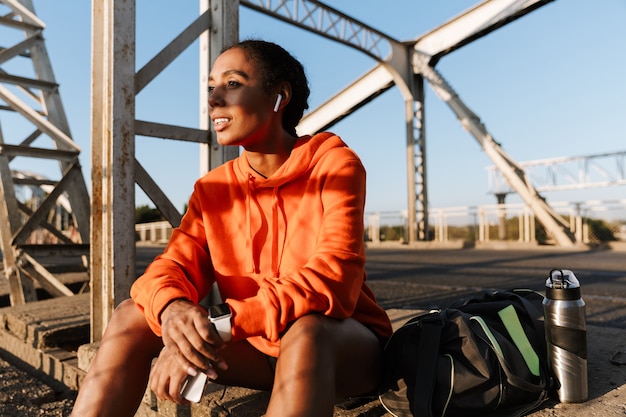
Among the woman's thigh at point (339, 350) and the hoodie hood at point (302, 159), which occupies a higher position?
the hoodie hood at point (302, 159)

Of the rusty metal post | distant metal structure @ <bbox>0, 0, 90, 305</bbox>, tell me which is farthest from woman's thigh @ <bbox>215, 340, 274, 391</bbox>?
distant metal structure @ <bbox>0, 0, 90, 305</bbox>

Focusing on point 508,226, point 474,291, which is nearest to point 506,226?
point 508,226

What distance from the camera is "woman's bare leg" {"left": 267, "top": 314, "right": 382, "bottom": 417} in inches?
39.6

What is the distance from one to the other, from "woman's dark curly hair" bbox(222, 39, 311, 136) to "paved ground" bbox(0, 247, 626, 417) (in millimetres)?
988

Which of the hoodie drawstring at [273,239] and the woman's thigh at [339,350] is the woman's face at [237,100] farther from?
the woman's thigh at [339,350]

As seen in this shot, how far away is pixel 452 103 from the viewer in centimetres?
1294

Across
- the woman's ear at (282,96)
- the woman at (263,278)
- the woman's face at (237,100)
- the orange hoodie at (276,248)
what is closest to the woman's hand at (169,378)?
the woman at (263,278)

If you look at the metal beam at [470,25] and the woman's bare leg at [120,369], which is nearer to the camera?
the woman's bare leg at [120,369]

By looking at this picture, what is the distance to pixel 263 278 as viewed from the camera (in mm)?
1395

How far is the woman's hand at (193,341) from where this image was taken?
1112 millimetres

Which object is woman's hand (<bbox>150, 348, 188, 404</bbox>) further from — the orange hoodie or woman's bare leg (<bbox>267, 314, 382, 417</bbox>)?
woman's bare leg (<bbox>267, 314, 382, 417</bbox>)

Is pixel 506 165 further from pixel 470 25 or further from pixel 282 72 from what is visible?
pixel 282 72

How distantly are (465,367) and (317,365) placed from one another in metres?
0.45

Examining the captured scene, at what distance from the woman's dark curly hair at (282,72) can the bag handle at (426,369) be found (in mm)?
846
